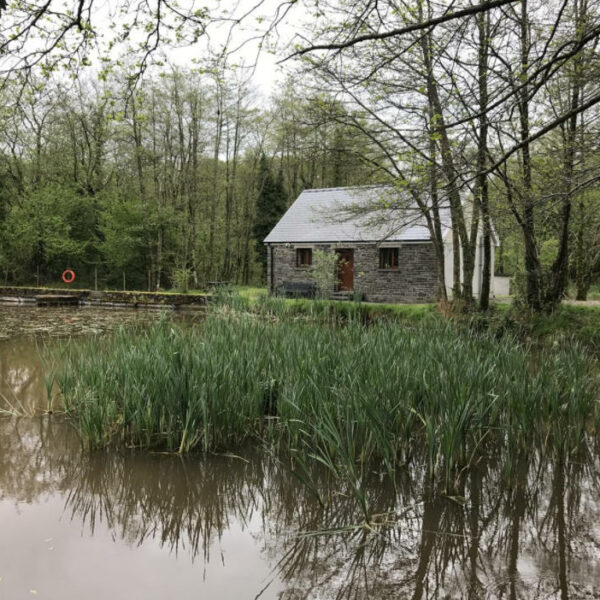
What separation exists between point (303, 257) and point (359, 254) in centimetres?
216

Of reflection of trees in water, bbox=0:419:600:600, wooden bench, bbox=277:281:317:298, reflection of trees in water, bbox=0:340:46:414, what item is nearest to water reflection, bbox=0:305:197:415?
reflection of trees in water, bbox=0:340:46:414

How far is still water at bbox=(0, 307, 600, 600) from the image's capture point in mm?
2512

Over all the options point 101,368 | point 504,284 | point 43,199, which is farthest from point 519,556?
point 43,199

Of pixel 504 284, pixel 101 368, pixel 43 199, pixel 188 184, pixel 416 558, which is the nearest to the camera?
pixel 416 558

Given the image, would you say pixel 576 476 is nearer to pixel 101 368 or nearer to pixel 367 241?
pixel 101 368

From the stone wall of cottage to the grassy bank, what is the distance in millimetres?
11094

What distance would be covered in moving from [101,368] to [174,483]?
56.6 inches

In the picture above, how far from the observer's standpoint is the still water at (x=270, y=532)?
2512 mm

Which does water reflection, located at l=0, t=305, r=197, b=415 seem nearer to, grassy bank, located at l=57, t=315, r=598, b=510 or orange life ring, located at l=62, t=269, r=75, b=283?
grassy bank, located at l=57, t=315, r=598, b=510

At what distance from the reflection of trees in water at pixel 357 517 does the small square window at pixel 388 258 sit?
1340 centimetres

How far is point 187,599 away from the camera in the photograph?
96.4 inches

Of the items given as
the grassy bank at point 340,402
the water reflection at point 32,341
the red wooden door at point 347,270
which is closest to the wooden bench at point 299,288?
the red wooden door at point 347,270

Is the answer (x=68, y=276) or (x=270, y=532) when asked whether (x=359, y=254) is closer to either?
(x=68, y=276)

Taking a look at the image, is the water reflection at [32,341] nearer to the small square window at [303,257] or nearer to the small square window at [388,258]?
the small square window at [303,257]
